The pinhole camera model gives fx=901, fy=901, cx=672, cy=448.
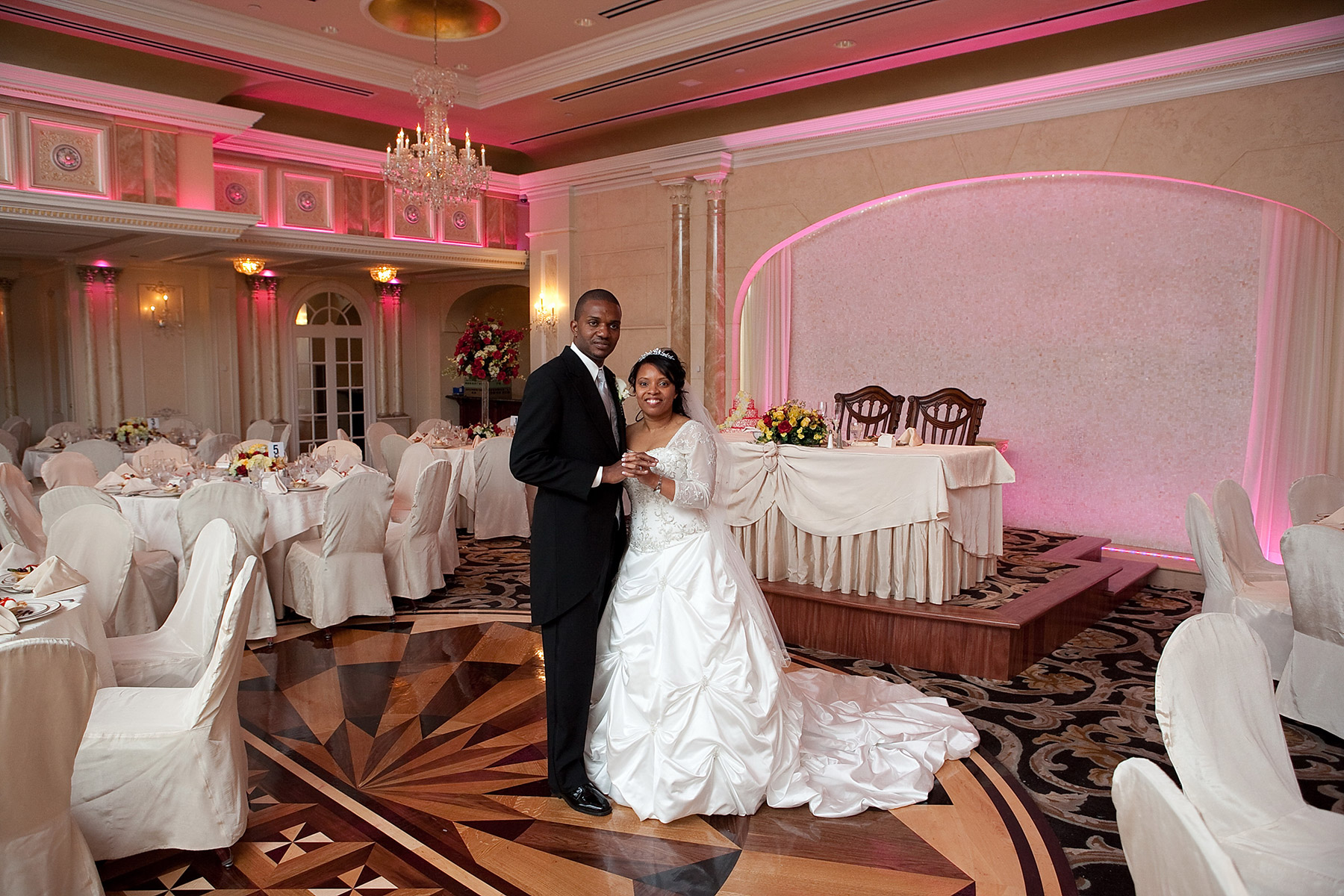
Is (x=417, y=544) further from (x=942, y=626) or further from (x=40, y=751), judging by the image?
(x=40, y=751)

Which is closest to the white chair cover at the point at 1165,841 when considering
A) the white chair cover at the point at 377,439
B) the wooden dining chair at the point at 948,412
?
the wooden dining chair at the point at 948,412

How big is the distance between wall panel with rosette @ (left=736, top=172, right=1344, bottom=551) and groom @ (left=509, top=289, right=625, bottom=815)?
5753 millimetres

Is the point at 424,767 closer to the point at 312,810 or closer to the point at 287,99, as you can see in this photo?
the point at 312,810

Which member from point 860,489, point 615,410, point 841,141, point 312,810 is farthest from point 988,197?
point 312,810

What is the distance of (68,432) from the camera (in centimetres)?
956

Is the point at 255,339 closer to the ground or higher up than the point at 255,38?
closer to the ground

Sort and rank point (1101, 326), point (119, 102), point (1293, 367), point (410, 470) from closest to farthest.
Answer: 1. point (1293, 367)
2. point (1101, 326)
3. point (410, 470)
4. point (119, 102)

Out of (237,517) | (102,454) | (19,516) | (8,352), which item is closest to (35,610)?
(237,517)

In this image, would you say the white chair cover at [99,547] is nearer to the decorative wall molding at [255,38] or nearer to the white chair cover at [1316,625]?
the white chair cover at [1316,625]

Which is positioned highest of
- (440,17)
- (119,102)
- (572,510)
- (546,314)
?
(440,17)

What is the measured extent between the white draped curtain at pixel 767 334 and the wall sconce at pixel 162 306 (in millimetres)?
7256

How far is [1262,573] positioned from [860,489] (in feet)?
7.34

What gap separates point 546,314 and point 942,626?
7725 millimetres

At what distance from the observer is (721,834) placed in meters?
3.15
